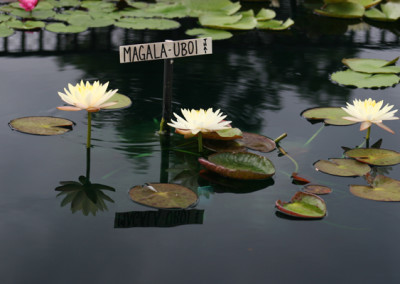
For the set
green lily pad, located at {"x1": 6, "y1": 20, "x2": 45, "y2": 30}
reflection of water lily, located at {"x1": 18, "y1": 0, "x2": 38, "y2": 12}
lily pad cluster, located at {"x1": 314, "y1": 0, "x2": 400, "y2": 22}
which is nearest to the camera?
green lily pad, located at {"x1": 6, "y1": 20, "x2": 45, "y2": 30}

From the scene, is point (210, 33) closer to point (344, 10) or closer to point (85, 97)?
Result: point (344, 10)

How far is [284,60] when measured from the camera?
414cm

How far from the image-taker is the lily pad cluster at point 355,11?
5.42 metres

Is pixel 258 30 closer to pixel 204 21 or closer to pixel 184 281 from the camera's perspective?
pixel 204 21

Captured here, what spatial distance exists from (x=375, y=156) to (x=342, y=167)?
0.66 feet

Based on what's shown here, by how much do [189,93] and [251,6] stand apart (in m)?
2.65

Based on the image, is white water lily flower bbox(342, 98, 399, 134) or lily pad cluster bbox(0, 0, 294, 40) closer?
white water lily flower bbox(342, 98, 399, 134)

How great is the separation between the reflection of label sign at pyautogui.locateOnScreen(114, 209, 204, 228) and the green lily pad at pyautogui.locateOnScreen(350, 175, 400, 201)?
64 cm

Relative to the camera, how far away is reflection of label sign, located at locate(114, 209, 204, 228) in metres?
2.04

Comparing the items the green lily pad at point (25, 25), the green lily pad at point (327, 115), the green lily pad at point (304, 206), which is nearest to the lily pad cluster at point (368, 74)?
the green lily pad at point (327, 115)

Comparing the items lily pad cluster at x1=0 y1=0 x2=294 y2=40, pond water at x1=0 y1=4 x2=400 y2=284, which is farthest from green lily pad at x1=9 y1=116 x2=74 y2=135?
lily pad cluster at x1=0 y1=0 x2=294 y2=40

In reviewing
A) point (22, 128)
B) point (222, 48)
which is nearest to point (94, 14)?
point (222, 48)

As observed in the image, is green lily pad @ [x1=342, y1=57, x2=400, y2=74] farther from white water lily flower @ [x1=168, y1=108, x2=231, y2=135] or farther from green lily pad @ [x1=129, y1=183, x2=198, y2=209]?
green lily pad @ [x1=129, y1=183, x2=198, y2=209]

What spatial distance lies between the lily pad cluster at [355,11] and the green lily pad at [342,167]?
10.6 feet
